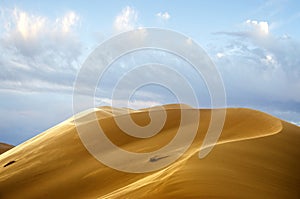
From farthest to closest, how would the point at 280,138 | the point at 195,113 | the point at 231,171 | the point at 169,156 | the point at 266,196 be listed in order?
the point at 195,113, the point at 280,138, the point at 169,156, the point at 231,171, the point at 266,196

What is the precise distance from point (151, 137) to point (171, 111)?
4518mm

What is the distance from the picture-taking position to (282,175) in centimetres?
1098

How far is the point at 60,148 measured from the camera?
2042cm

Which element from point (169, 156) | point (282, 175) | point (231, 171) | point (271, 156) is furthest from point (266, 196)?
point (169, 156)

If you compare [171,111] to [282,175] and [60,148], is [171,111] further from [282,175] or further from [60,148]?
[282,175]

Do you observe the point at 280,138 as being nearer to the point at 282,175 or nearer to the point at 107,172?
the point at 282,175

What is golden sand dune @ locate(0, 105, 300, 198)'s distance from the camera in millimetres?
8805

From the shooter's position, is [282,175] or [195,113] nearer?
[282,175]

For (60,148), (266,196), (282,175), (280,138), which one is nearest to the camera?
(266,196)

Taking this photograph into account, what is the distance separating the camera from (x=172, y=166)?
35.1 ft

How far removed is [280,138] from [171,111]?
372 inches

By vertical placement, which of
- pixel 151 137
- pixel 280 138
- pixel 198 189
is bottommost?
pixel 198 189

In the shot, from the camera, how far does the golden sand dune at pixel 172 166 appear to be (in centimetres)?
880

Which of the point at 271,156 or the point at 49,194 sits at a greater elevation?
the point at 49,194
